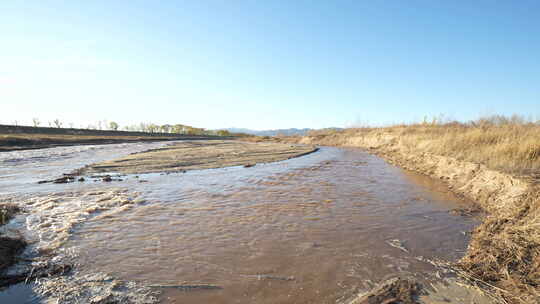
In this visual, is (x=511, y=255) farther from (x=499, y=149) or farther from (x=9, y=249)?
(x=9, y=249)

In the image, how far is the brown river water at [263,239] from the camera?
130 inches

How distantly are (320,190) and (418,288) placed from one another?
5453mm

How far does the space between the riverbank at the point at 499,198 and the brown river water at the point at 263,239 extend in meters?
0.47

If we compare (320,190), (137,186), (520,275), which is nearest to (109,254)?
(137,186)

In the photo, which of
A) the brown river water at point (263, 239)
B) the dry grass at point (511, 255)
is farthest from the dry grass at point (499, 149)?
the dry grass at point (511, 255)

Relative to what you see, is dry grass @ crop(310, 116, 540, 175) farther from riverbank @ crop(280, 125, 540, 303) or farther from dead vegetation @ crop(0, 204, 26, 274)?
dead vegetation @ crop(0, 204, 26, 274)

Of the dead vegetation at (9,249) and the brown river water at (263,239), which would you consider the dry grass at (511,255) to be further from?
the dead vegetation at (9,249)

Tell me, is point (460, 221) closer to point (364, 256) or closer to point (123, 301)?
point (364, 256)

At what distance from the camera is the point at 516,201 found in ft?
16.8

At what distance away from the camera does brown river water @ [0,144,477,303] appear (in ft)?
10.8

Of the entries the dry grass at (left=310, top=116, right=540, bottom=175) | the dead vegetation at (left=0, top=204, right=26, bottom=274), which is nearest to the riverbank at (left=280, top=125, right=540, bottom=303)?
the dry grass at (left=310, top=116, right=540, bottom=175)

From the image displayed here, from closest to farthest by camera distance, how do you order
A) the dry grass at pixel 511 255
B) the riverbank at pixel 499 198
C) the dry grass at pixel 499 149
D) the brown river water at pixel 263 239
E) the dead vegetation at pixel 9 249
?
the dry grass at pixel 511 255 < the riverbank at pixel 499 198 < the brown river water at pixel 263 239 < the dead vegetation at pixel 9 249 < the dry grass at pixel 499 149

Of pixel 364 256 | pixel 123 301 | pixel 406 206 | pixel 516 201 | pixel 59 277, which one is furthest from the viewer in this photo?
pixel 406 206

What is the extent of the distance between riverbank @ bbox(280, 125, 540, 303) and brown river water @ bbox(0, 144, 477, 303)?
473 mm
